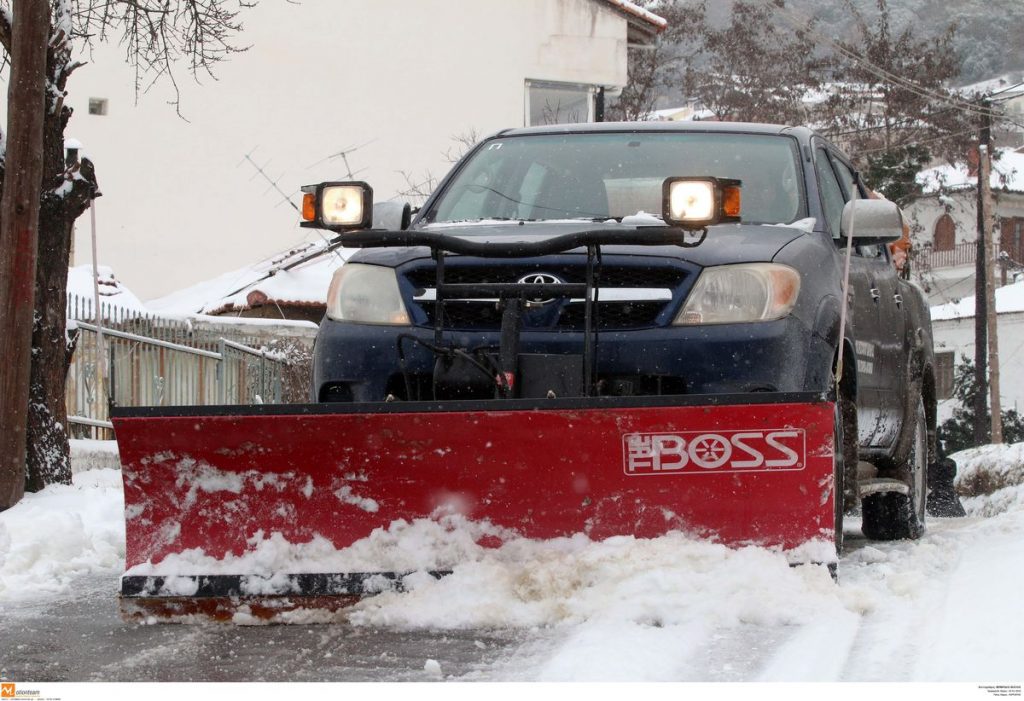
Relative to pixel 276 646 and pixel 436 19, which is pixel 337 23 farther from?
pixel 276 646

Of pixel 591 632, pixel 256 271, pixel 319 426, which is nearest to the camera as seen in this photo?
pixel 591 632

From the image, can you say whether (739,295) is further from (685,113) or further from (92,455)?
(685,113)

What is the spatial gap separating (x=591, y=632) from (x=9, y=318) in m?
5.06

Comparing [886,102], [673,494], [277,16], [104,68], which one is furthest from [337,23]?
[673,494]

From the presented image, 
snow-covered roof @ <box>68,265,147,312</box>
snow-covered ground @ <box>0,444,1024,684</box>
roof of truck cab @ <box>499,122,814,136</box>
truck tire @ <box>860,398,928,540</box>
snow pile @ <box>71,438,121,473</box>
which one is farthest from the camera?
snow-covered roof @ <box>68,265,147,312</box>

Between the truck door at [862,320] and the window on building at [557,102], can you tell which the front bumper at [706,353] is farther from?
the window on building at [557,102]

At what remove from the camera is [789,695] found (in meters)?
4.08

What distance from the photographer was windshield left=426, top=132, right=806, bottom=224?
6.46 meters

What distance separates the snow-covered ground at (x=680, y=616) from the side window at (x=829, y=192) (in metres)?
1.58

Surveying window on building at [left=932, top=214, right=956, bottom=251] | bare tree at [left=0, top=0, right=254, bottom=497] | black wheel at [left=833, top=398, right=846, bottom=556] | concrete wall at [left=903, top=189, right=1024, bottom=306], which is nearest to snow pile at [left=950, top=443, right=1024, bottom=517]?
bare tree at [left=0, top=0, right=254, bottom=497]

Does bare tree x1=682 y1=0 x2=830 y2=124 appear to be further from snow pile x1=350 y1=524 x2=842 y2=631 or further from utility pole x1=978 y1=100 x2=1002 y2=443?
snow pile x1=350 y1=524 x2=842 y2=631

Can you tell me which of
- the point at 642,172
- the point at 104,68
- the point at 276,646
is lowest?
the point at 276,646

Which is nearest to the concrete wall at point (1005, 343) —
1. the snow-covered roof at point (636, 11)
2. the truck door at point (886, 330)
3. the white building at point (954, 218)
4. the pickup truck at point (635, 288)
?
the white building at point (954, 218)

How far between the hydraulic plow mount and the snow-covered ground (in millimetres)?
89
